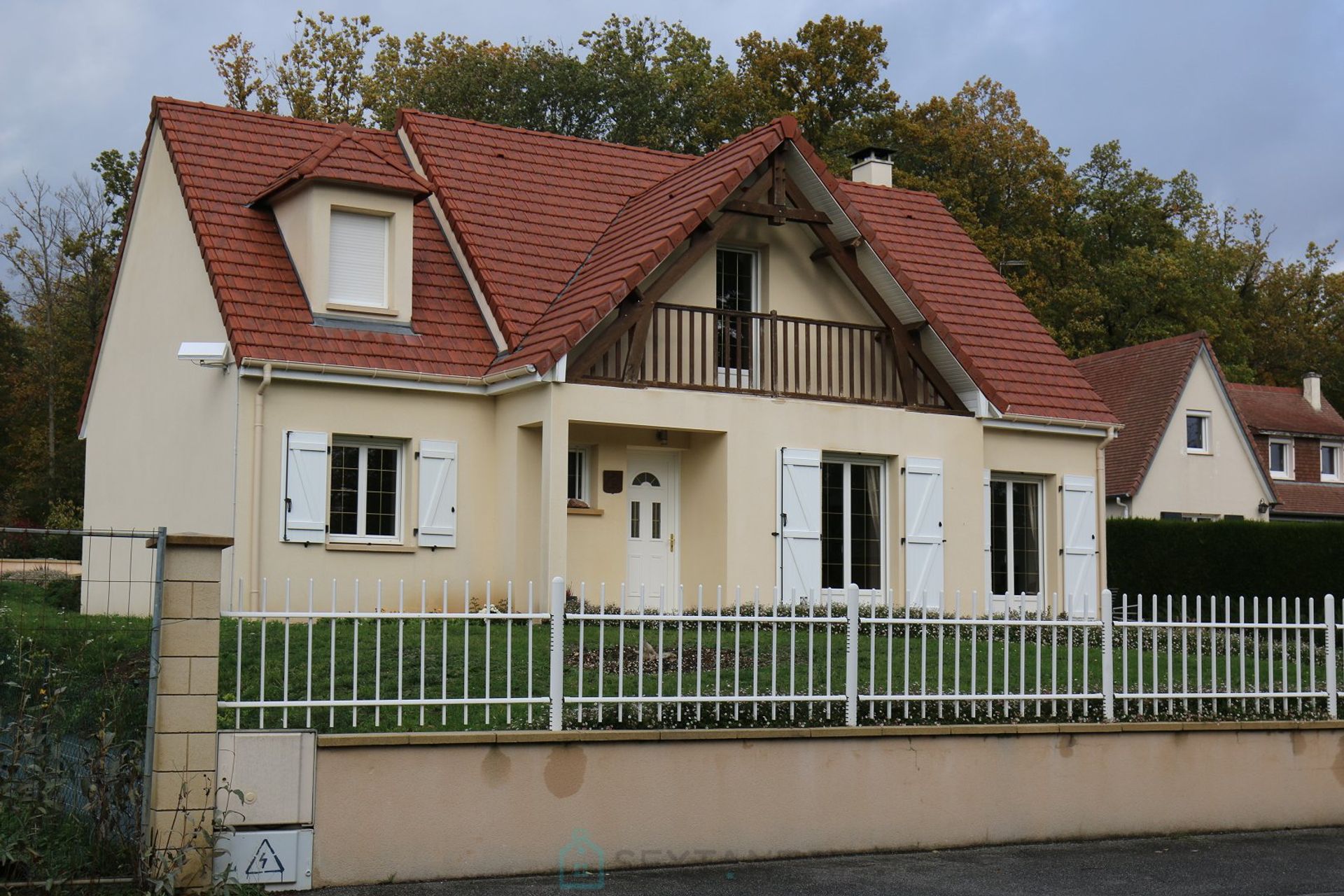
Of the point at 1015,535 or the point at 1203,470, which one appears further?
the point at 1203,470

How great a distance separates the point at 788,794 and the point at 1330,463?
38245 millimetres

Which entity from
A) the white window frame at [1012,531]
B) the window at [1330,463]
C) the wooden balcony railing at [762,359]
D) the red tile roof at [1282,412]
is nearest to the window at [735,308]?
the wooden balcony railing at [762,359]

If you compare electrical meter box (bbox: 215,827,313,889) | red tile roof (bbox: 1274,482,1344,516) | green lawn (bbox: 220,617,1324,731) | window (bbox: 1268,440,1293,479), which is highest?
window (bbox: 1268,440,1293,479)

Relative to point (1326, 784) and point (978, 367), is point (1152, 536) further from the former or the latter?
point (1326, 784)

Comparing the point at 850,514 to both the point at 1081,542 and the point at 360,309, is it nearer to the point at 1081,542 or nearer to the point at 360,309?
the point at 1081,542

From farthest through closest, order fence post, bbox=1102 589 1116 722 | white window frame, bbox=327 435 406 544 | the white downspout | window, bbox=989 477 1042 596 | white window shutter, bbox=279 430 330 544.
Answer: window, bbox=989 477 1042 596 → white window frame, bbox=327 435 406 544 → white window shutter, bbox=279 430 330 544 → the white downspout → fence post, bbox=1102 589 1116 722

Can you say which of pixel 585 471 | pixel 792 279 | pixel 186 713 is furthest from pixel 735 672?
pixel 792 279

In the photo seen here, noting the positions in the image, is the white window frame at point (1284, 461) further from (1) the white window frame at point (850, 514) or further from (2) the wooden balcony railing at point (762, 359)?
(1) the white window frame at point (850, 514)

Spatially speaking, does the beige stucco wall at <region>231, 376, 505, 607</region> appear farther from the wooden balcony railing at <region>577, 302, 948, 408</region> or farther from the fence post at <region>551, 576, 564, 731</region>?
the fence post at <region>551, 576, 564, 731</region>

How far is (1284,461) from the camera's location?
42.3 meters

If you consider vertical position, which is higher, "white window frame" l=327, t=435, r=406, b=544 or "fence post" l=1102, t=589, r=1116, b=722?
"white window frame" l=327, t=435, r=406, b=544

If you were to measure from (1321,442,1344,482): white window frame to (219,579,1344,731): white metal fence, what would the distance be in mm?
31668

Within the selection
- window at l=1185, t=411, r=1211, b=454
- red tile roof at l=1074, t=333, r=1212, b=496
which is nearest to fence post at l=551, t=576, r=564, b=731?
red tile roof at l=1074, t=333, r=1212, b=496

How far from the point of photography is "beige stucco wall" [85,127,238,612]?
16281mm
